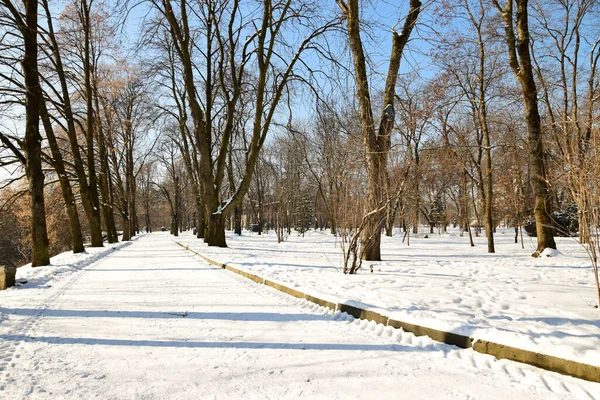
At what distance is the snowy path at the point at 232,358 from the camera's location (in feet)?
8.24

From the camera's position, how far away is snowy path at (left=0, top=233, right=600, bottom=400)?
2512 millimetres

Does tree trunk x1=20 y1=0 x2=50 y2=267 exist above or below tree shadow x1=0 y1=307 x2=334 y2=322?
above

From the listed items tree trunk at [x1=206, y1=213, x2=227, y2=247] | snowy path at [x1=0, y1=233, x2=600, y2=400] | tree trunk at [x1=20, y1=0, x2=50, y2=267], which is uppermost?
tree trunk at [x1=20, y1=0, x2=50, y2=267]

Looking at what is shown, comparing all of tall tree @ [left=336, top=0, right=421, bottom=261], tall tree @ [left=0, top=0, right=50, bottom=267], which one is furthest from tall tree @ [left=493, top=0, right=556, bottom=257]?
tall tree @ [left=0, top=0, right=50, bottom=267]

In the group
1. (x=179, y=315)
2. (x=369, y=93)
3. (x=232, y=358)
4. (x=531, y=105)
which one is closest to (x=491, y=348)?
(x=232, y=358)

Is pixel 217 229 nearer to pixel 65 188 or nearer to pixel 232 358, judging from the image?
pixel 65 188

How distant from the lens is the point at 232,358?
10.2 ft

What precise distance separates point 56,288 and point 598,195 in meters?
8.70

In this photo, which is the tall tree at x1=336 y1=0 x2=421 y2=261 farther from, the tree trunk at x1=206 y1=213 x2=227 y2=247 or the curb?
the tree trunk at x1=206 y1=213 x2=227 y2=247

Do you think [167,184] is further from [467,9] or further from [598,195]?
[598,195]

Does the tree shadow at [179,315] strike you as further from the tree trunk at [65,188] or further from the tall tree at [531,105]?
the tree trunk at [65,188]

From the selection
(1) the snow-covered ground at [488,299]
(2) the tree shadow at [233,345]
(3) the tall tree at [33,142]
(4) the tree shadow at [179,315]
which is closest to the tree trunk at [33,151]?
(3) the tall tree at [33,142]

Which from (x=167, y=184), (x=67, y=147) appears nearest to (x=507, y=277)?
(x=67, y=147)

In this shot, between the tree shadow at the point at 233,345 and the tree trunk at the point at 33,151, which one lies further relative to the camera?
the tree trunk at the point at 33,151
